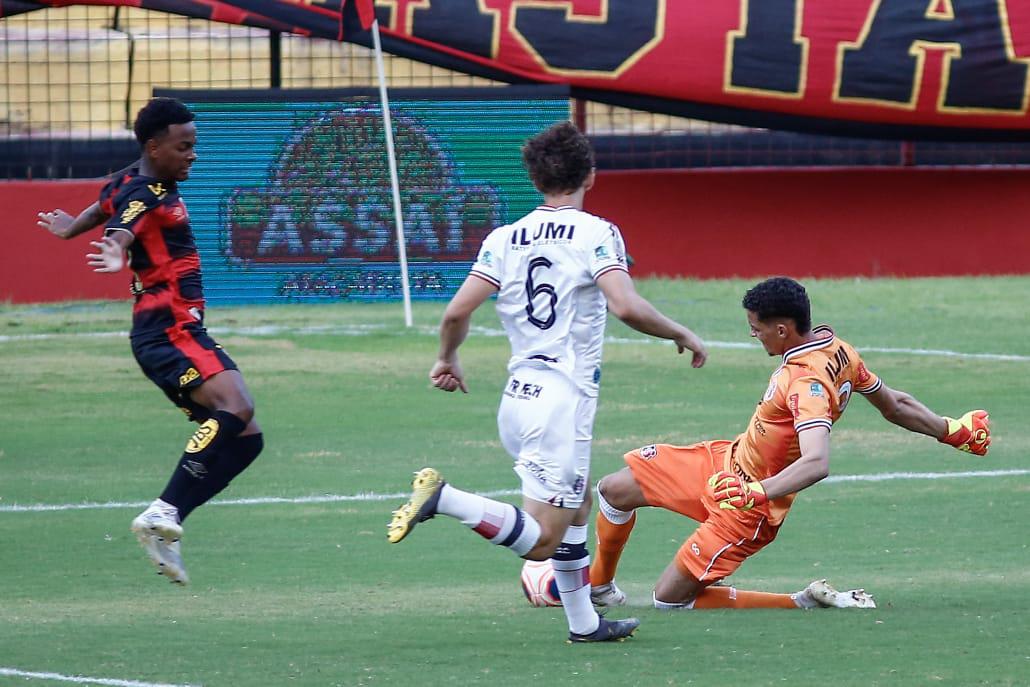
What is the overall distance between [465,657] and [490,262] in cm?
138

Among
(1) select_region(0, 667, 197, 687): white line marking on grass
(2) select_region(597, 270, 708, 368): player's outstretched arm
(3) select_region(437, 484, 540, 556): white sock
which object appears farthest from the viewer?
(3) select_region(437, 484, 540, 556): white sock

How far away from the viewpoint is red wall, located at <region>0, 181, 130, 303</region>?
22406 millimetres

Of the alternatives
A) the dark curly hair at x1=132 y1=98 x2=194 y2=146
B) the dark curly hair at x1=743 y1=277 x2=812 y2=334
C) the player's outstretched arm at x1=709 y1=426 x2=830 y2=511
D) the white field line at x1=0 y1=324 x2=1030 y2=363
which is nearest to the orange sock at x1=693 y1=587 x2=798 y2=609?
the player's outstretched arm at x1=709 y1=426 x2=830 y2=511

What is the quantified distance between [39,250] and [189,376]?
16.0m

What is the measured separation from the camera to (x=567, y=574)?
20.6 ft

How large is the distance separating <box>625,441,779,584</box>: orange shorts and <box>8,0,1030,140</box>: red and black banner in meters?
15.8

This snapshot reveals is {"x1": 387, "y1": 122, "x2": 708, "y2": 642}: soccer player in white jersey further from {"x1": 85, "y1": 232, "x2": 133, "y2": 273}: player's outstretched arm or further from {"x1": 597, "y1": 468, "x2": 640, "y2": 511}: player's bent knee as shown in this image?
{"x1": 85, "y1": 232, "x2": 133, "y2": 273}: player's outstretched arm

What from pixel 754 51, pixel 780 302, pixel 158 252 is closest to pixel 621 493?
pixel 780 302

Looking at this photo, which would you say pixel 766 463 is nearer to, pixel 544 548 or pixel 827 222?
pixel 544 548

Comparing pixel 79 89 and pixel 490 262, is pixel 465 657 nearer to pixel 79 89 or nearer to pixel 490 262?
pixel 490 262

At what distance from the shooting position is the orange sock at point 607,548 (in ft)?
23.6

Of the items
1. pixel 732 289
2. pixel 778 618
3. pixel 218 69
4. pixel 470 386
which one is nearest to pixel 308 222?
pixel 218 69

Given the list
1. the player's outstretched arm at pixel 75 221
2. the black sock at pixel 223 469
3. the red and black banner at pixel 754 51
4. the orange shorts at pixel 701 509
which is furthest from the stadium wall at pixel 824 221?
the black sock at pixel 223 469

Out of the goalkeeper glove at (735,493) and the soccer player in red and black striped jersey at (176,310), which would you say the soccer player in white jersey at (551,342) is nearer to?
the goalkeeper glove at (735,493)
